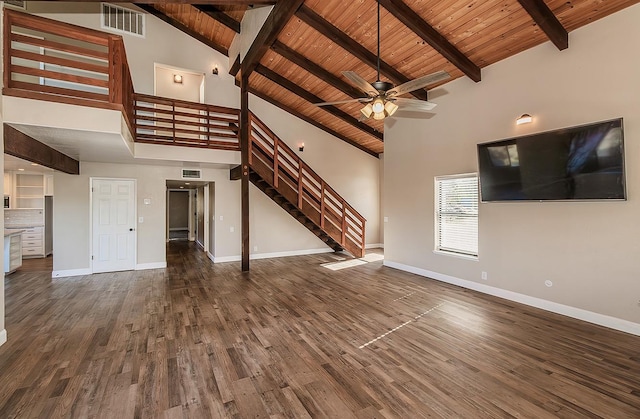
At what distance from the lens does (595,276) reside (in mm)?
3639

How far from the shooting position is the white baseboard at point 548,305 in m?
3.42

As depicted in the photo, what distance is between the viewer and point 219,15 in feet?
21.9

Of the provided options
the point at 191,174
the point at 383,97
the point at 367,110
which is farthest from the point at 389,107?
the point at 191,174

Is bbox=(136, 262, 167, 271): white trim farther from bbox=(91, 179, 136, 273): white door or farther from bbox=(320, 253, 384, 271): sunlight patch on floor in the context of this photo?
bbox=(320, 253, 384, 271): sunlight patch on floor

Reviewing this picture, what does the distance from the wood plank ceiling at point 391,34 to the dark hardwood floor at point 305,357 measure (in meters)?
3.82

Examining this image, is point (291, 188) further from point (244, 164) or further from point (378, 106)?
point (378, 106)

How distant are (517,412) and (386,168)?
5.43 metres

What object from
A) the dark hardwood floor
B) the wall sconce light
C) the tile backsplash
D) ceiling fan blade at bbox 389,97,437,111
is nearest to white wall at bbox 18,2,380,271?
the dark hardwood floor

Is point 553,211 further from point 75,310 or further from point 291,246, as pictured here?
point 75,310

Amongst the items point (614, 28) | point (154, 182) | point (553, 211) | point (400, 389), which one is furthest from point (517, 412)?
point (154, 182)

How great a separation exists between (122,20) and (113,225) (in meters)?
4.87

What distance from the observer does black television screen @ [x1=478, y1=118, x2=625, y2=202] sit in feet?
11.1

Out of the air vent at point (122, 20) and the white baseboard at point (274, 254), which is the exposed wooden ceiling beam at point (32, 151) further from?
the white baseboard at point (274, 254)

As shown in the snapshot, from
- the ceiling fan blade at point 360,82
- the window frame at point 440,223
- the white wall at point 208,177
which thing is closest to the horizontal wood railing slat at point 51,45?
the white wall at point 208,177
